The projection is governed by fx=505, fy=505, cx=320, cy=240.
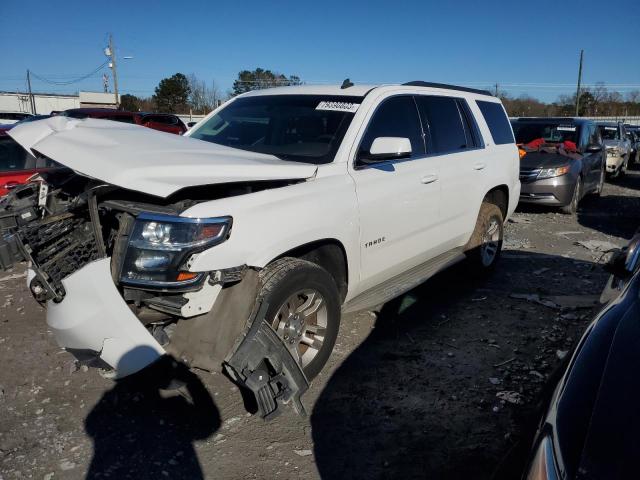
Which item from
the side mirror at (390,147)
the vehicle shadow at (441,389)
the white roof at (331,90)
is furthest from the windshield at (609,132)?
the side mirror at (390,147)

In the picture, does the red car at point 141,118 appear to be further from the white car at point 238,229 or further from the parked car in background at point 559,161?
the white car at point 238,229

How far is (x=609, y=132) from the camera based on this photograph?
55.1 feet

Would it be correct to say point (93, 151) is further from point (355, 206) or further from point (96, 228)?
point (355, 206)

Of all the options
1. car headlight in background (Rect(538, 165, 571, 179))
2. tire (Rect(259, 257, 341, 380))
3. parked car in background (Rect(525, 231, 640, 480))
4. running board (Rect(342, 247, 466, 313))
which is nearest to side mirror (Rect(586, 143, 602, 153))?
car headlight in background (Rect(538, 165, 571, 179))

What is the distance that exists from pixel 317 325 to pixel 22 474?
6.07 ft

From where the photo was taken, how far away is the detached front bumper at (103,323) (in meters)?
2.53

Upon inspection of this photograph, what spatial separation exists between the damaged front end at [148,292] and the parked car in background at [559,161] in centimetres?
817

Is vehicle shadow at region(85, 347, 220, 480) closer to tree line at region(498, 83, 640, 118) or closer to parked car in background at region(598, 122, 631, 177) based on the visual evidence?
parked car in background at region(598, 122, 631, 177)

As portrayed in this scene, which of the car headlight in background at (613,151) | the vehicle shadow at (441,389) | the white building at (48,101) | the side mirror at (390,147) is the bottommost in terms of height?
the vehicle shadow at (441,389)

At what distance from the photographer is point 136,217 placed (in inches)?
102

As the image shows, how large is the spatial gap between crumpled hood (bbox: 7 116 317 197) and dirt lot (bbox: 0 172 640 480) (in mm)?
1180

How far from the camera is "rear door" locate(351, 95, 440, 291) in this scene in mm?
3633

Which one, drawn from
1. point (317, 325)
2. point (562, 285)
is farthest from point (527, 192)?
point (317, 325)

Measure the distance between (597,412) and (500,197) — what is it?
464 cm
